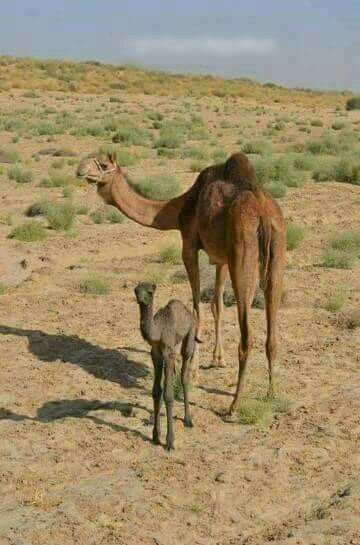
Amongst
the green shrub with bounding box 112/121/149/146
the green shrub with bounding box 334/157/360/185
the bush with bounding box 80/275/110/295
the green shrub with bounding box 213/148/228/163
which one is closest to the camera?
the bush with bounding box 80/275/110/295

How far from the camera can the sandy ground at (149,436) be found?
6.13 meters

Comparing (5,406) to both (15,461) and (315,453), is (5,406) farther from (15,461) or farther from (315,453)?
(315,453)

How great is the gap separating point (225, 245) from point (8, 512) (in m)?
3.60

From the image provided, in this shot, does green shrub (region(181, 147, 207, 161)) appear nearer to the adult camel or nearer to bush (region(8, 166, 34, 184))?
bush (region(8, 166, 34, 184))

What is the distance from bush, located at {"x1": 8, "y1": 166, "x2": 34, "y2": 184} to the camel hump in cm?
1507

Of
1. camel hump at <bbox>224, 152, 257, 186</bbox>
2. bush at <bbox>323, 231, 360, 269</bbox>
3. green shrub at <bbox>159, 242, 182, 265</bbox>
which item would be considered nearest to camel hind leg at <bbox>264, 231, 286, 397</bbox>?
camel hump at <bbox>224, 152, 257, 186</bbox>

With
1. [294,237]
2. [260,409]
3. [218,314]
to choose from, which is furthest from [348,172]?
[260,409]

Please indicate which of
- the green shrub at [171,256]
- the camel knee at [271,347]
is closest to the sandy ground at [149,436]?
the camel knee at [271,347]

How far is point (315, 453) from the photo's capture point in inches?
288

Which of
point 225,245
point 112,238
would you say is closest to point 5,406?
point 225,245

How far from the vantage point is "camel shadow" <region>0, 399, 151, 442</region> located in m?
8.00

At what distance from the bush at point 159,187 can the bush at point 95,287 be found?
7469mm

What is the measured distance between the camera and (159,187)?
802 inches

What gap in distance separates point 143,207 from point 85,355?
196 centimetres
